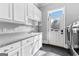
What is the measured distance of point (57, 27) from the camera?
10.8ft

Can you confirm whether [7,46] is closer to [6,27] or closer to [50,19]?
[6,27]

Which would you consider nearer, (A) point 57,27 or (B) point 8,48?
(B) point 8,48

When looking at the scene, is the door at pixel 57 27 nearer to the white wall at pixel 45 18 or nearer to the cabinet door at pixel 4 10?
the white wall at pixel 45 18

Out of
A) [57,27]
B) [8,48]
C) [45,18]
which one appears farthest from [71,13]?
[8,48]

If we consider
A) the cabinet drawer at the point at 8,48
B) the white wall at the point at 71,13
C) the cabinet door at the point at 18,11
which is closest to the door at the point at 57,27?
the white wall at the point at 71,13

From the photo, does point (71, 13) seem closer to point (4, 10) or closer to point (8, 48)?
point (4, 10)

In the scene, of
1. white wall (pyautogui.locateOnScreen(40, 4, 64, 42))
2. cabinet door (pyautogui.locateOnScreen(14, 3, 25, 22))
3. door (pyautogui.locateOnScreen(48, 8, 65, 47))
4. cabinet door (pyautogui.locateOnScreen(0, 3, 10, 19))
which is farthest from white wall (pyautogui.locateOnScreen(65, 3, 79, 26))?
cabinet door (pyautogui.locateOnScreen(0, 3, 10, 19))

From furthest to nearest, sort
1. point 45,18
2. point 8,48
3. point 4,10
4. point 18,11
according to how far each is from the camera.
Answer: point 45,18 → point 18,11 → point 4,10 → point 8,48

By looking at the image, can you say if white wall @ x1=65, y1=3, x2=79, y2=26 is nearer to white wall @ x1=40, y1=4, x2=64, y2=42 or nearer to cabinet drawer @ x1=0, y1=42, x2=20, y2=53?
white wall @ x1=40, y1=4, x2=64, y2=42

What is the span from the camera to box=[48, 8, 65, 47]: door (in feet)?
9.96

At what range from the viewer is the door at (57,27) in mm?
3036

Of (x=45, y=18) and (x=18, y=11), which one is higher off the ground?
(x=45, y=18)

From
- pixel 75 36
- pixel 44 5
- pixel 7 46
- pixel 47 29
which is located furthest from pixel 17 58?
pixel 44 5

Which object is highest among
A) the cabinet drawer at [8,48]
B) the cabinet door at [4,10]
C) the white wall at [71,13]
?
the white wall at [71,13]
